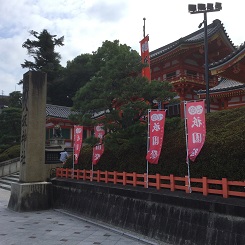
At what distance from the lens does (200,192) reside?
26.8 feet

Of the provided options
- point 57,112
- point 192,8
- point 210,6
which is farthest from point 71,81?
point 210,6

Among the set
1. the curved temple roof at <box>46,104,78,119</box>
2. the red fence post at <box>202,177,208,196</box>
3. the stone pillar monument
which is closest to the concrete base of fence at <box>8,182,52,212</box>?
the stone pillar monument

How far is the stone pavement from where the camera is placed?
8469 millimetres

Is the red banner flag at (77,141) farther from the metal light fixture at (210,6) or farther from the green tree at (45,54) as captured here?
the green tree at (45,54)

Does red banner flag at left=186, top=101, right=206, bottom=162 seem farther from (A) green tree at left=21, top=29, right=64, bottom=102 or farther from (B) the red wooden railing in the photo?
(A) green tree at left=21, top=29, right=64, bottom=102

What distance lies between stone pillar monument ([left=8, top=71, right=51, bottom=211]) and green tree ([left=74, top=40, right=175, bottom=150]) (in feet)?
9.24

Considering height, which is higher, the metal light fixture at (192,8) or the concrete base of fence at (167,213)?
the metal light fixture at (192,8)

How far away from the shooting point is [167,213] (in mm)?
8297

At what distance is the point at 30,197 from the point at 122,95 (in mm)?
6713

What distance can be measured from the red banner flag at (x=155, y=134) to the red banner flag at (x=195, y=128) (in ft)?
4.30

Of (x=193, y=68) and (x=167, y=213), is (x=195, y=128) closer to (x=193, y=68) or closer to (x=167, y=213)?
(x=167, y=213)

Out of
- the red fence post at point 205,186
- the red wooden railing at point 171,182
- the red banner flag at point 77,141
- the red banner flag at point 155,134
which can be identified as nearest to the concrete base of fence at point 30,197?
the red wooden railing at point 171,182

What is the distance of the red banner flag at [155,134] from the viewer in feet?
32.6

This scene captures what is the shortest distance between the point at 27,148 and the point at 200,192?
8904 mm
